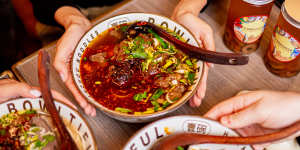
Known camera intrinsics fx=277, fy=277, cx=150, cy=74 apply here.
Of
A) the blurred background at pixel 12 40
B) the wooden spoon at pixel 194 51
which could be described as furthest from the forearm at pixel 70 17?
the blurred background at pixel 12 40

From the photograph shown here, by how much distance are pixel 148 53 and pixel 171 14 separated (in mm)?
400

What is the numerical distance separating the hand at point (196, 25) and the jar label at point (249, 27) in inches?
5.1

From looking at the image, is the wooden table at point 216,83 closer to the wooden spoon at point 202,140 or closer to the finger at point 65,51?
the finger at point 65,51

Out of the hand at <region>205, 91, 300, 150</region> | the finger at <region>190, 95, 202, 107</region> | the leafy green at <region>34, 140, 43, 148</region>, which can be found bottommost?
the hand at <region>205, 91, 300, 150</region>

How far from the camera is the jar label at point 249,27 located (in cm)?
125

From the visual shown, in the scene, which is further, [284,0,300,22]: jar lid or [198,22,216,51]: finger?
[198,22,216,51]: finger

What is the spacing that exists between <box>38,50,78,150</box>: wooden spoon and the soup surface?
0.60 feet

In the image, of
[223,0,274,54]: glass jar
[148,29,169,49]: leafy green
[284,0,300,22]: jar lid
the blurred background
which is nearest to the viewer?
[284,0,300,22]: jar lid

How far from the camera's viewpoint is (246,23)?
1265mm

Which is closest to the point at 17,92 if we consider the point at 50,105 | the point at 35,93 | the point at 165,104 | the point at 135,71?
the point at 35,93

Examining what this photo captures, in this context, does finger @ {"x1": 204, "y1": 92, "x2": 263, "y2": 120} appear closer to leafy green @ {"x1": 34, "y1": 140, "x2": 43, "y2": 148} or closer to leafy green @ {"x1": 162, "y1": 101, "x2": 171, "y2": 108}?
leafy green @ {"x1": 162, "y1": 101, "x2": 171, "y2": 108}

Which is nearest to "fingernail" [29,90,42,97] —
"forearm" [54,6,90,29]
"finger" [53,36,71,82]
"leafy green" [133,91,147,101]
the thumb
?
"finger" [53,36,71,82]

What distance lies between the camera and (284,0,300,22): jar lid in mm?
1109

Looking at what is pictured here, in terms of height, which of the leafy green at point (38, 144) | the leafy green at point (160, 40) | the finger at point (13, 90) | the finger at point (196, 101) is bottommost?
the finger at point (196, 101)
